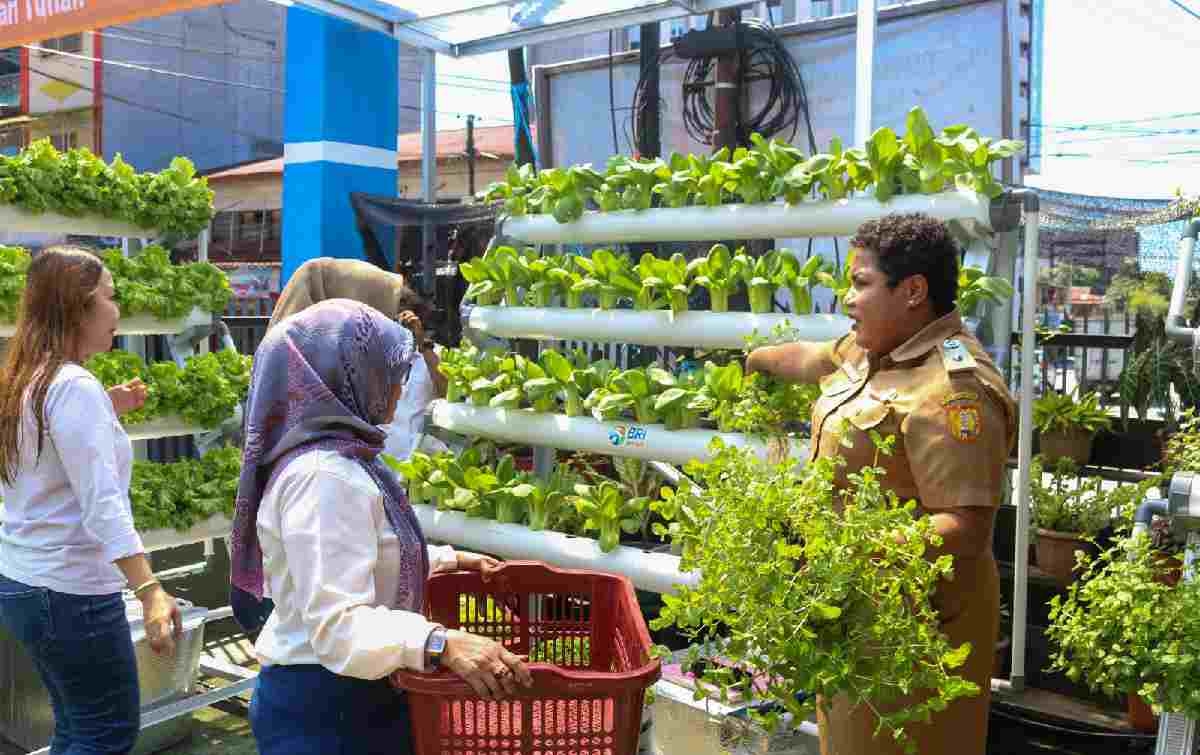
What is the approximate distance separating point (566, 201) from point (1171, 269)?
11.9 ft

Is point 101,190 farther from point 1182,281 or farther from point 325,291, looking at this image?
point 1182,281

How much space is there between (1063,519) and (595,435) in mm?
2037

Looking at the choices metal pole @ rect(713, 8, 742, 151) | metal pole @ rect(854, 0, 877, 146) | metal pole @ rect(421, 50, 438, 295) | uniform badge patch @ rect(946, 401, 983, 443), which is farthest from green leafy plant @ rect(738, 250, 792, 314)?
metal pole @ rect(713, 8, 742, 151)

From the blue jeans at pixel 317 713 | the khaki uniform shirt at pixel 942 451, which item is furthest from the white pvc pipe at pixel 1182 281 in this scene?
the blue jeans at pixel 317 713

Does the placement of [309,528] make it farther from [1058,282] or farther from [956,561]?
[1058,282]

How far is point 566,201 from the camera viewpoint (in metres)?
3.79

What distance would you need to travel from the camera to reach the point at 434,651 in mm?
1684

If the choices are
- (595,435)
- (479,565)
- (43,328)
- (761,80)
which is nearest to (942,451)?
(479,565)

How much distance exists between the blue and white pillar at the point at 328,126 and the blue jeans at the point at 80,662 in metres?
4.14

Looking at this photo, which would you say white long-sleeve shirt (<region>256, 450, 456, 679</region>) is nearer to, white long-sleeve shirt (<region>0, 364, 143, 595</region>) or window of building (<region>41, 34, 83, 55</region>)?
white long-sleeve shirt (<region>0, 364, 143, 595</region>)

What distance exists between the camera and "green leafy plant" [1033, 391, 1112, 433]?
477 cm

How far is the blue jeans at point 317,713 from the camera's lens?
6.34 ft

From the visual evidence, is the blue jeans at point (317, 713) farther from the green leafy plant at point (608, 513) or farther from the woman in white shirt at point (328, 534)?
the green leafy plant at point (608, 513)

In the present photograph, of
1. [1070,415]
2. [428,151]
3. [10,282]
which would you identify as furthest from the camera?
[428,151]
